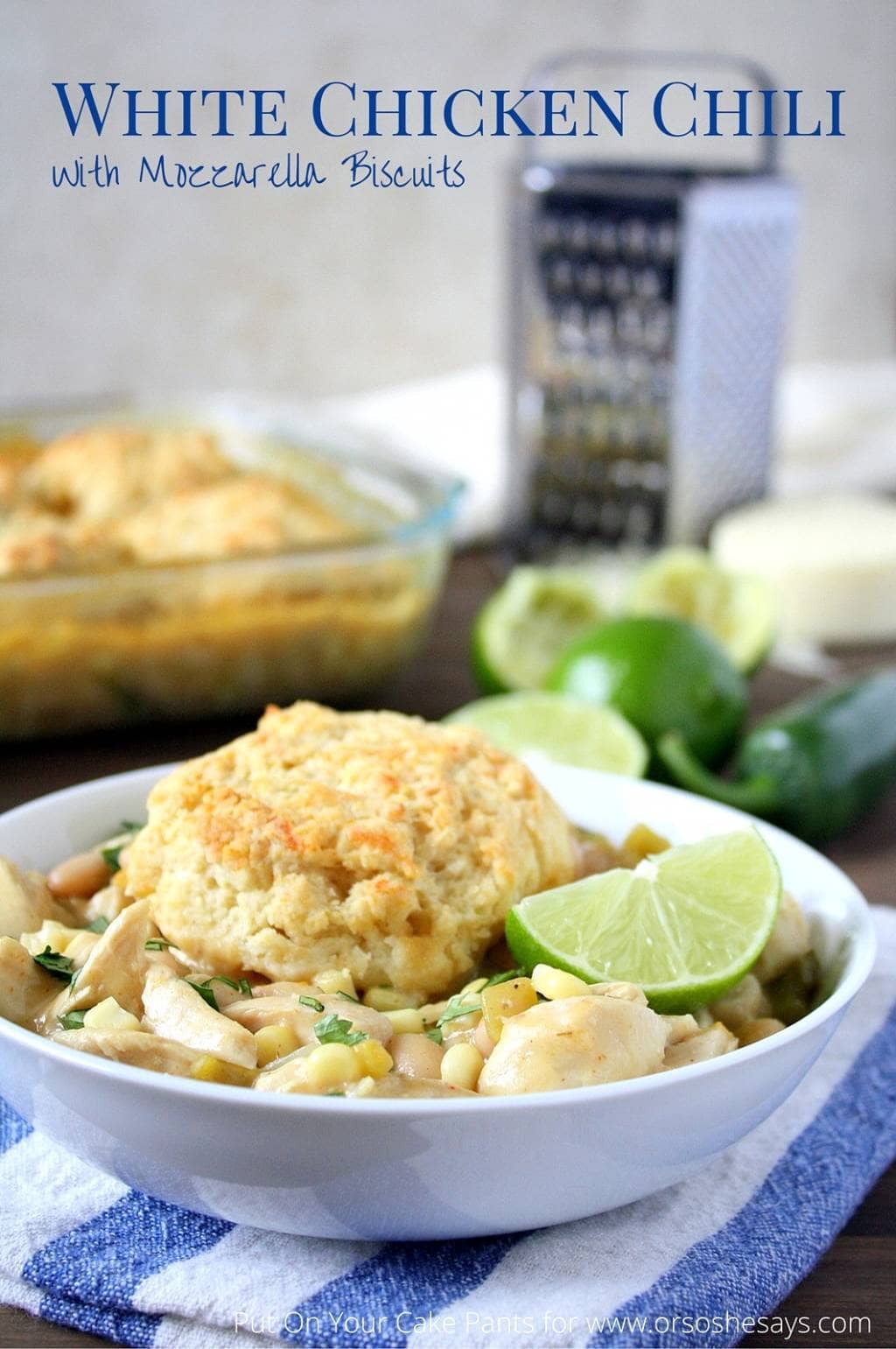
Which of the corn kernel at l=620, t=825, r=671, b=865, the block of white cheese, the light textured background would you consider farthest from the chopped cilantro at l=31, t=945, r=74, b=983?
the light textured background

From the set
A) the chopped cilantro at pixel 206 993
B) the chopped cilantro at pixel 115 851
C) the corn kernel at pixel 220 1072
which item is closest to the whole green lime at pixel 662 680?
the chopped cilantro at pixel 115 851

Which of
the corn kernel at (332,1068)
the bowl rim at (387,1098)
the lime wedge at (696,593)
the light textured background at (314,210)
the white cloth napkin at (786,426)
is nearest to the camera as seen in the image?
the bowl rim at (387,1098)

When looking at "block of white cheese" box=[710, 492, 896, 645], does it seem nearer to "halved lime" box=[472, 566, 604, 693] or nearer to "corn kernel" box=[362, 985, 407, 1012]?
"halved lime" box=[472, 566, 604, 693]

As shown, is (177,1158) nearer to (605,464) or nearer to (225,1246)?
(225,1246)

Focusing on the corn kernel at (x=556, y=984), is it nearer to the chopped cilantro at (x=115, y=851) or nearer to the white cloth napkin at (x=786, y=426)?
the chopped cilantro at (x=115, y=851)

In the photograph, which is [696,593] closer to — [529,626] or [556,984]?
[529,626]

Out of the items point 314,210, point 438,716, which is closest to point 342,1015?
point 438,716

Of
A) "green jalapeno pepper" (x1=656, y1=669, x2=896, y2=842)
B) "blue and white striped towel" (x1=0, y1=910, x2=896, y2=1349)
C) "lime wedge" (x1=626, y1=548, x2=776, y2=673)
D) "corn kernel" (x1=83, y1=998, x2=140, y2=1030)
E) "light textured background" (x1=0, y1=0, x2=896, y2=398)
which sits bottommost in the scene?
"blue and white striped towel" (x1=0, y1=910, x2=896, y2=1349)
